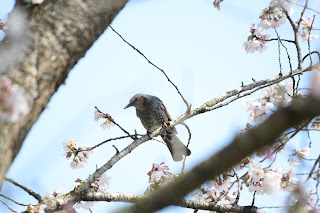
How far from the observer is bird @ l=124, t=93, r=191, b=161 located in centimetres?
612

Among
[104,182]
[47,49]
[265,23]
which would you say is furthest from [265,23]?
[47,49]

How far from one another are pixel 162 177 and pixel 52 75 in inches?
92.5

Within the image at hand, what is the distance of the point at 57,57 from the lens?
1.76 metres

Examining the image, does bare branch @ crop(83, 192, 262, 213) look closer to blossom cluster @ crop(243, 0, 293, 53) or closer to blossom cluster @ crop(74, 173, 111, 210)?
blossom cluster @ crop(74, 173, 111, 210)

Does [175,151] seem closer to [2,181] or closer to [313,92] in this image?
[2,181]

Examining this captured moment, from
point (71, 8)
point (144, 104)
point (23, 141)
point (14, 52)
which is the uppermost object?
point (144, 104)

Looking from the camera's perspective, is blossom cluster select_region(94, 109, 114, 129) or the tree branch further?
blossom cluster select_region(94, 109, 114, 129)

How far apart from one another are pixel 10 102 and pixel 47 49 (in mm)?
329

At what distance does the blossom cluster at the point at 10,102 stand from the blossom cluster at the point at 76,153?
2.17 meters

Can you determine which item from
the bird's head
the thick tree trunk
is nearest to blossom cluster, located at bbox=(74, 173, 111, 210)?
the thick tree trunk

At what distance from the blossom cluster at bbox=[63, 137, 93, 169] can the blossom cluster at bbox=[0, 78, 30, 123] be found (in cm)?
217

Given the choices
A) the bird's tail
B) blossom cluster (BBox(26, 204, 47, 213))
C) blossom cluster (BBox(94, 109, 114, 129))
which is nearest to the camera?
blossom cluster (BBox(26, 204, 47, 213))

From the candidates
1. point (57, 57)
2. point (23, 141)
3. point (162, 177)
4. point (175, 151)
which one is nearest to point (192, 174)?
point (23, 141)

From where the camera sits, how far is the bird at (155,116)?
6.12 meters
